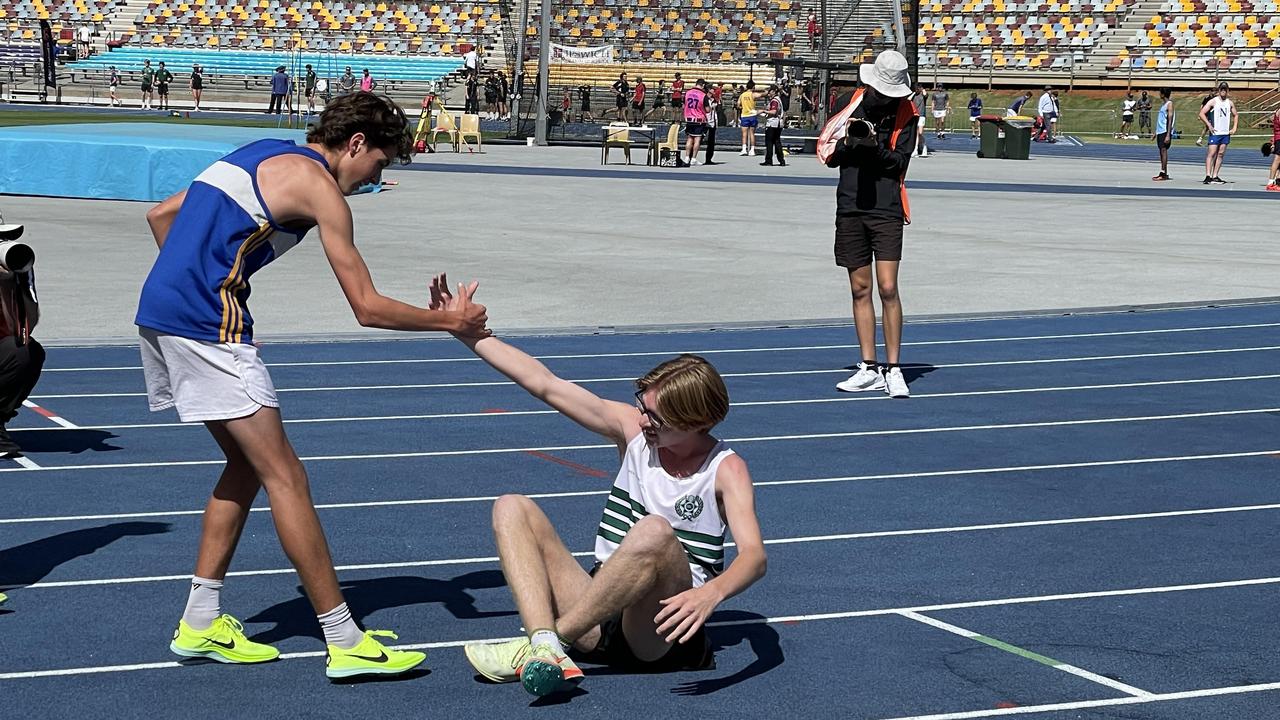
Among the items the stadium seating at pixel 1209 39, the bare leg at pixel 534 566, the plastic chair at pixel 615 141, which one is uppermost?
the stadium seating at pixel 1209 39

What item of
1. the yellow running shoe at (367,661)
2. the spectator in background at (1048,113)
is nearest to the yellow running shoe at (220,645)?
the yellow running shoe at (367,661)

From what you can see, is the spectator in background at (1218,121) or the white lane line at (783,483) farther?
the spectator in background at (1218,121)

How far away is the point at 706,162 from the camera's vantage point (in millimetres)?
34719

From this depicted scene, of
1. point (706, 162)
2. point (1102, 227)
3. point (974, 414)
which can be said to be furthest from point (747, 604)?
point (706, 162)

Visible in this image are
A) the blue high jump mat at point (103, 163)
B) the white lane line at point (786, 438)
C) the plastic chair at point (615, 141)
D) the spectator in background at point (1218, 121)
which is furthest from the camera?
the plastic chair at point (615, 141)

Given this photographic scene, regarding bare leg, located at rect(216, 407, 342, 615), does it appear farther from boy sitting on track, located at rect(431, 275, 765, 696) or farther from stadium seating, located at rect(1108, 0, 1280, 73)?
stadium seating, located at rect(1108, 0, 1280, 73)

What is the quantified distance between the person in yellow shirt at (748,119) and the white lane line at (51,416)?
98.3 ft

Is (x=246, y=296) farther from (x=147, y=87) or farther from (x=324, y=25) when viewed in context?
(x=324, y=25)

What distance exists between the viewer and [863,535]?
6.81 m

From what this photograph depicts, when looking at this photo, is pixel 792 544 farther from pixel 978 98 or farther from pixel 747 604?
pixel 978 98

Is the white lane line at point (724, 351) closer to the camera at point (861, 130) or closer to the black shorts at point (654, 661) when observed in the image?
the camera at point (861, 130)

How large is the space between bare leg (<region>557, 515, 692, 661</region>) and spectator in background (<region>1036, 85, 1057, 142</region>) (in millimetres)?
45252

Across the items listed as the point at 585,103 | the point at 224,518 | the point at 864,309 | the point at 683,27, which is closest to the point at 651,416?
the point at 224,518

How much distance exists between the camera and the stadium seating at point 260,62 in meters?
64.3
